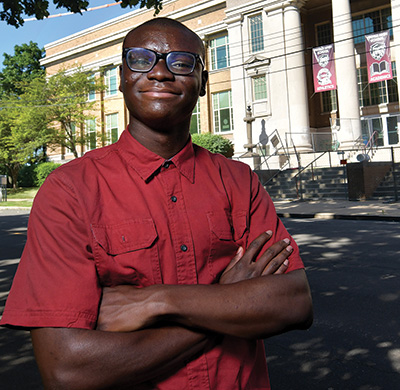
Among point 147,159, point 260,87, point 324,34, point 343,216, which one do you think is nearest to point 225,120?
point 260,87

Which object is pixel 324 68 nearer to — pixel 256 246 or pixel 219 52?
pixel 219 52

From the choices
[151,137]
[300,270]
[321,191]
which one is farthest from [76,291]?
[321,191]

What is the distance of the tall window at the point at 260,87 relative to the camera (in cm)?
2883

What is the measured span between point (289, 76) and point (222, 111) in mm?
7291

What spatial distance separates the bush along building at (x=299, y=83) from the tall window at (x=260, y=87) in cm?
7

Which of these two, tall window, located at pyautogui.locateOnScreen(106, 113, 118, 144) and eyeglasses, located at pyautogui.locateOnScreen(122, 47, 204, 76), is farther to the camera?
tall window, located at pyautogui.locateOnScreen(106, 113, 118, 144)

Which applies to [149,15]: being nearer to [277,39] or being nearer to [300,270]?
[277,39]

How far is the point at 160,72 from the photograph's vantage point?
1485mm

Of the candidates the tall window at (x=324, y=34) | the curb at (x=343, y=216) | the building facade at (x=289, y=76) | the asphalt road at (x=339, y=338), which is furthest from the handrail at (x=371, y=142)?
the asphalt road at (x=339, y=338)

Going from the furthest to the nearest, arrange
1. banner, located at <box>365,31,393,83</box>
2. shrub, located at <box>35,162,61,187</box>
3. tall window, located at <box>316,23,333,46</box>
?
1. shrub, located at <box>35,162,61,187</box>
2. tall window, located at <box>316,23,333,46</box>
3. banner, located at <box>365,31,393,83</box>

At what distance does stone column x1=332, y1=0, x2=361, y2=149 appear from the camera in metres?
24.5

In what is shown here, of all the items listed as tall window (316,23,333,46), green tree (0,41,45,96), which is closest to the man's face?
tall window (316,23,333,46)

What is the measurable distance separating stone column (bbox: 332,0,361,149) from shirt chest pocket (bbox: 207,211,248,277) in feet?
80.1

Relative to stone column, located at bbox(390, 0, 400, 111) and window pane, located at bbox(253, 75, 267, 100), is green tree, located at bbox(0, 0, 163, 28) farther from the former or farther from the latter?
window pane, located at bbox(253, 75, 267, 100)
